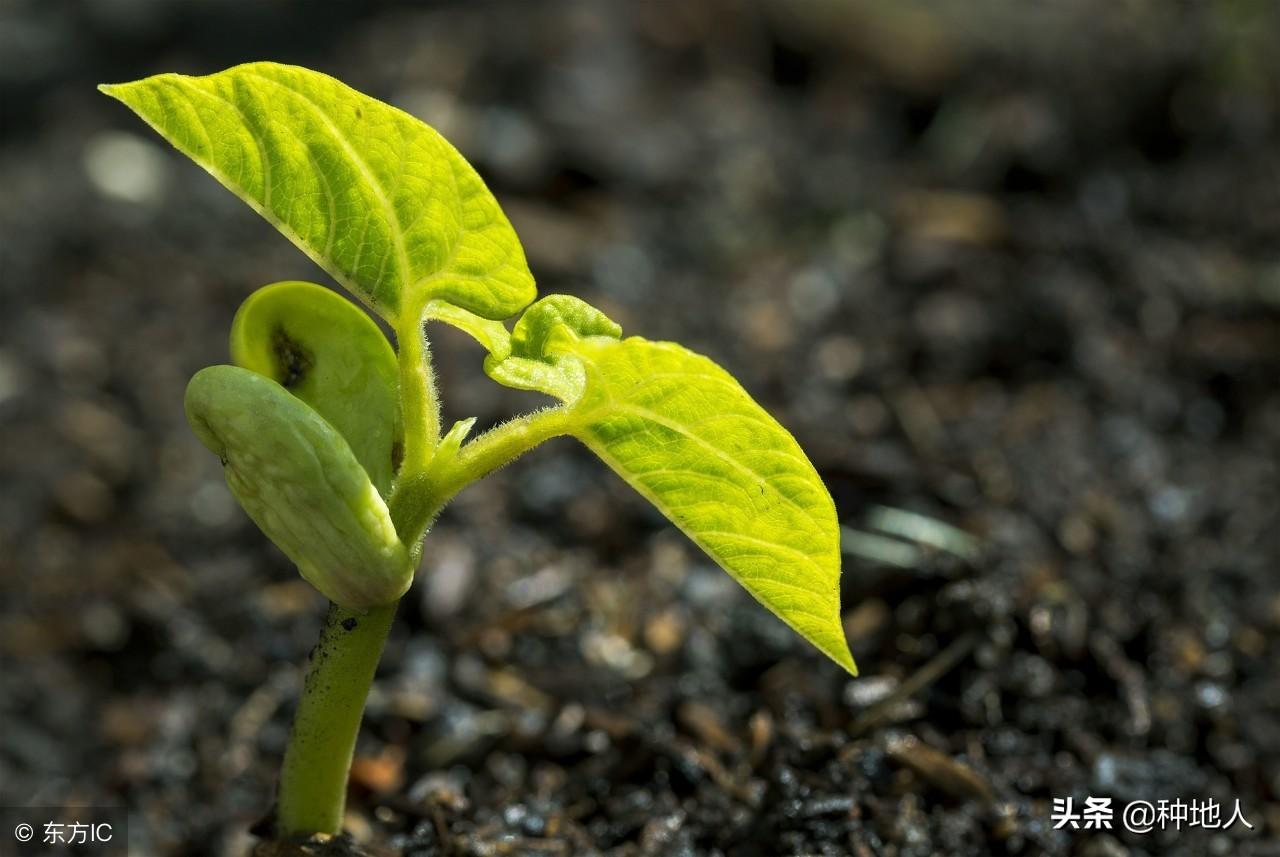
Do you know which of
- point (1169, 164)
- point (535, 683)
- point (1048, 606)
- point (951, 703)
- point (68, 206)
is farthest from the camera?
point (68, 206)

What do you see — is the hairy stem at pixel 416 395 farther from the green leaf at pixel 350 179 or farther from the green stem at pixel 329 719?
the green stem at pixel 329 719

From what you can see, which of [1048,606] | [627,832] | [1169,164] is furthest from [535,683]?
[1169,164]

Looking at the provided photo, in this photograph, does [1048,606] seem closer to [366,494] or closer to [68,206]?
[366,494]

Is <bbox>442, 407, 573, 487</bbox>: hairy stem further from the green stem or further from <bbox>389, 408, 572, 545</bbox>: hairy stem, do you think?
the green stem

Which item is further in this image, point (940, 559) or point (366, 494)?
point (940, 559)

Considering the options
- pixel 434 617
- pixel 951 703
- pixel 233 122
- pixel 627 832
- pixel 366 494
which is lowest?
pixel 434 617
